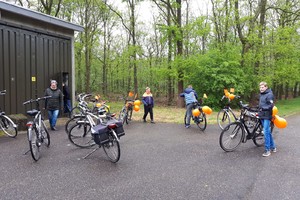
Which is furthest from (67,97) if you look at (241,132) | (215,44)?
(215,44)

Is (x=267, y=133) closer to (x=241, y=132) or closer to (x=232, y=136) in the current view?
(x=241, y=132)

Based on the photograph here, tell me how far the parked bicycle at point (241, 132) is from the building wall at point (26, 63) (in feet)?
23.6

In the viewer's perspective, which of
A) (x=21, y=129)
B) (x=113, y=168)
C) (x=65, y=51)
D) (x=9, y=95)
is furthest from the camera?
(x=65, y=51)

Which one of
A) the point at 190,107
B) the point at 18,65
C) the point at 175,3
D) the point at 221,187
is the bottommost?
the point at 221,187

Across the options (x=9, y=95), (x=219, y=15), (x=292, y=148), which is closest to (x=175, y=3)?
(x=219, y=15)

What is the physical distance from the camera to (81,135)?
20.9ft

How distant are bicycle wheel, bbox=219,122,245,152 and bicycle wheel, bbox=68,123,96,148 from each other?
3140 mm

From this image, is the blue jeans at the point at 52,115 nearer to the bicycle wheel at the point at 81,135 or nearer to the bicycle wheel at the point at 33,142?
the bicycle wheel at the point at 81,135

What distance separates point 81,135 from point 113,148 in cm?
155

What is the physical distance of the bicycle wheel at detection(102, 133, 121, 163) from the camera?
5047mm

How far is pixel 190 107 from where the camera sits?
914 cm

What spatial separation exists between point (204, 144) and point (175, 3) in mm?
13237

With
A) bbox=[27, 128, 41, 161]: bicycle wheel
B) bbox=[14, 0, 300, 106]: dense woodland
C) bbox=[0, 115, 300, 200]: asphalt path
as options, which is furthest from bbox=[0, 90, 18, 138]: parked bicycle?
bbox=[14, 0, 300, 106]: dense woodland

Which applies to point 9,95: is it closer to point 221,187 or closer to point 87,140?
point 87,140
